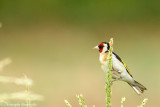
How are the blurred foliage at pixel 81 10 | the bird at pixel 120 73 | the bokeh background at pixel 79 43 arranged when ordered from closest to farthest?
the bird at pixel 120 73 < the bokeh background at pixel 79 43 < the blurred foliage at pixel 81 10

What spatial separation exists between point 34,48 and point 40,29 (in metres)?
3.40

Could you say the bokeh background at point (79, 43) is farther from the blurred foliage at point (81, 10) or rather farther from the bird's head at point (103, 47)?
the bird's head at point (103, 47)

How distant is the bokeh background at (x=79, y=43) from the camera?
11492 millimetres

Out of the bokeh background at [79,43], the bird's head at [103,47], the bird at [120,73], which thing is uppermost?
the bokeh background at [79,43]

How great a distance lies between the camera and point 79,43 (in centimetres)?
1892

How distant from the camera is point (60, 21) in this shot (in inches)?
867

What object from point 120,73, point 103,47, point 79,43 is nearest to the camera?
point 120,73

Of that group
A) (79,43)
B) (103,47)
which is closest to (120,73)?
(103,47)

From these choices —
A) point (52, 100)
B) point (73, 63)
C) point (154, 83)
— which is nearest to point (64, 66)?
point (73, 63)

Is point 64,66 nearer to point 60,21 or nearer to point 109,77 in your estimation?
point 60,21

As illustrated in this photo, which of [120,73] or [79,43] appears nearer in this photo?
[120,73]

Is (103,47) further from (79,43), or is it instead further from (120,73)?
(79,43)

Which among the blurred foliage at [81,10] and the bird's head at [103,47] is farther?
the blurred foliage at [81,10]

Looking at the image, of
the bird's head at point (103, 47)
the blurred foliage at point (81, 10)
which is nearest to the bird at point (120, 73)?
the bird's head at point (103, 47)
